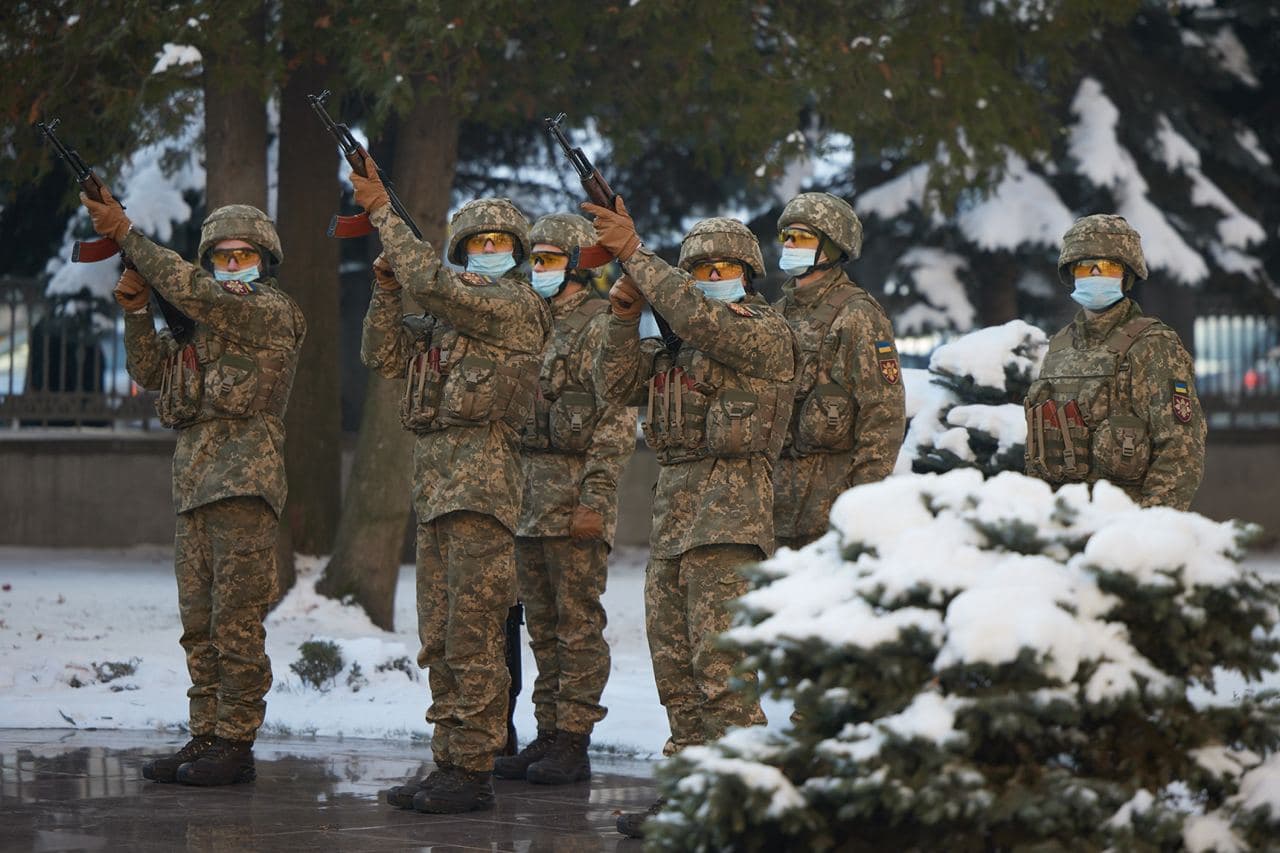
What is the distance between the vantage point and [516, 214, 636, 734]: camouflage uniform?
855cm

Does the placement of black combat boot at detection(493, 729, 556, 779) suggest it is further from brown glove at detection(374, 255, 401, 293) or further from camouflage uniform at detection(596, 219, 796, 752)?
brown glove at detection(374, 255, 401, 293)

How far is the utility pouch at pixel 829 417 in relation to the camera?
801 centimetres

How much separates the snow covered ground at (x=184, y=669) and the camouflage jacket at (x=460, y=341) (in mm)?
2131

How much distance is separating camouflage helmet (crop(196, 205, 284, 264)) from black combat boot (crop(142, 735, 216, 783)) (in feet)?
6.77

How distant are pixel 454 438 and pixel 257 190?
225 inches

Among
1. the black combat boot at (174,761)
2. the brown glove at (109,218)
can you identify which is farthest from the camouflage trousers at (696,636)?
the brown glove at (109,218)

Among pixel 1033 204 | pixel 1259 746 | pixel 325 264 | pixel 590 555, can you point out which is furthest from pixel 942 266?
pixel 1259 746

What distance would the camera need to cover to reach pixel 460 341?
7.68 m

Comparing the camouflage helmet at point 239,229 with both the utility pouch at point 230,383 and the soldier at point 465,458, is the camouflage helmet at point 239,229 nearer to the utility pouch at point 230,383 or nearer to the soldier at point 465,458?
the utility pouch at point 230,383

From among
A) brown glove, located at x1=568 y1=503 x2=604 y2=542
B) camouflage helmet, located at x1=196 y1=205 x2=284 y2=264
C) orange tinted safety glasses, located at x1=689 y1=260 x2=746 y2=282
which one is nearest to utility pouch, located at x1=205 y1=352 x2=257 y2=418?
camouflage helmet, located at x1=196 y1=205 x2=284 y2=264

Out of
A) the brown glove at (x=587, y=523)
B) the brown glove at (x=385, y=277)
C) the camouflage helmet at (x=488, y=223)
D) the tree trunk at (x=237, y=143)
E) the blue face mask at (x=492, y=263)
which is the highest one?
the tree trunk at (x=237, y=143)

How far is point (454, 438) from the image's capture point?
25.1 ft

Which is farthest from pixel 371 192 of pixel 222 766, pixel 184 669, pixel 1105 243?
pixel 184 669

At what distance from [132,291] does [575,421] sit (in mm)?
1971
